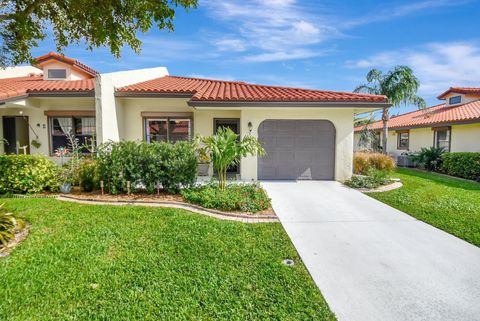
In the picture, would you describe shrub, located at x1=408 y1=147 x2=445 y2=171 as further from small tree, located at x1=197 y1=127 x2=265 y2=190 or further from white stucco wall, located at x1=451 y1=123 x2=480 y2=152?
small tree, located at x1=197 y1=127 x2=265 y2=190

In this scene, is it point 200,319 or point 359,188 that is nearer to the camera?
point 200,319

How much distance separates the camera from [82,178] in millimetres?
7910

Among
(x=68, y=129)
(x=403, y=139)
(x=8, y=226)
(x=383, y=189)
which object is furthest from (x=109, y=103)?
(x=403, y=139)

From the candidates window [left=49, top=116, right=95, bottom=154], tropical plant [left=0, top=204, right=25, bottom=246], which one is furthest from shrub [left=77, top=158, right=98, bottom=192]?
window [left=49, top=116, right=95, bottom=154]

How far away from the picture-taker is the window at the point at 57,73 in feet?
44.4

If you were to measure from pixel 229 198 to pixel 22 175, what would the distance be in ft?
21.6

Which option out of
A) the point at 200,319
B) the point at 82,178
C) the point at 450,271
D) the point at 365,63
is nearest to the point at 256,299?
the point at 200,319

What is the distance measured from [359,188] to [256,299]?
767 cm

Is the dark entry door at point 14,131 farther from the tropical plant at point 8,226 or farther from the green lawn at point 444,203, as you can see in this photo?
the green lawn at point 444,203

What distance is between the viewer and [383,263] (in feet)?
13.4

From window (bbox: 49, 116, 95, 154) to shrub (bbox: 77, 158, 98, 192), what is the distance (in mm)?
3833

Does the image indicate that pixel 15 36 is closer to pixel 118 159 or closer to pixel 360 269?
pixel 118 159

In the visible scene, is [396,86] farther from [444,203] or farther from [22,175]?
[22,175]

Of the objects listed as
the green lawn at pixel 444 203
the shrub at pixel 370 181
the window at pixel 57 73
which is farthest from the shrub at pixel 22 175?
the green lawn at pixel 444 203
